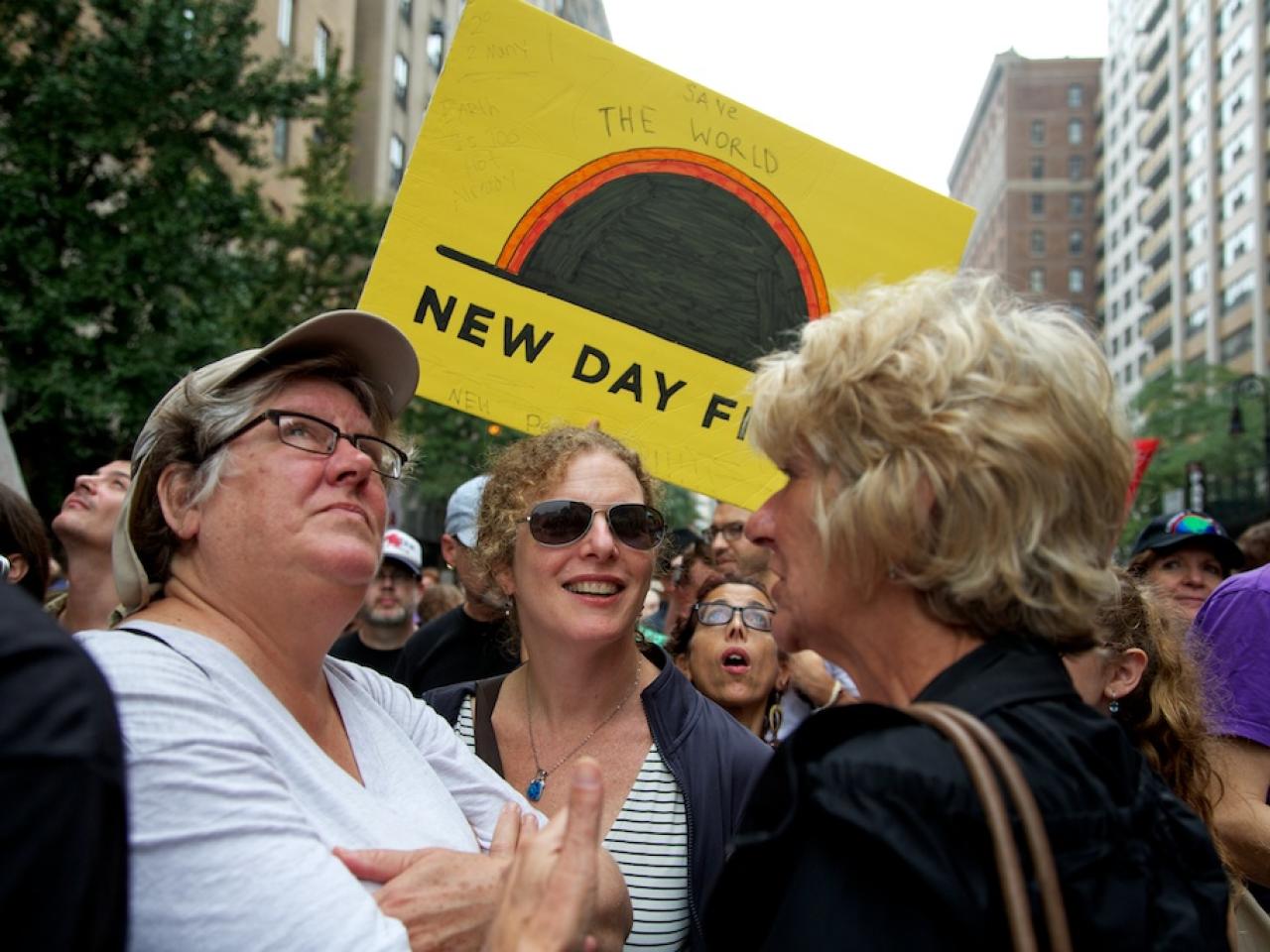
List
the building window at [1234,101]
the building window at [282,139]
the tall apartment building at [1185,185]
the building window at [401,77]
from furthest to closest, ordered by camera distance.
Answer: the building window at [1234,101]
the tall apartment building at [1185,185]
the building window at [401,77]
the building window at [282,139]

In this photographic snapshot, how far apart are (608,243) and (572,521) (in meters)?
1.08

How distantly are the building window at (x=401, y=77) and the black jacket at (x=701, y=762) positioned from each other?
35754mm

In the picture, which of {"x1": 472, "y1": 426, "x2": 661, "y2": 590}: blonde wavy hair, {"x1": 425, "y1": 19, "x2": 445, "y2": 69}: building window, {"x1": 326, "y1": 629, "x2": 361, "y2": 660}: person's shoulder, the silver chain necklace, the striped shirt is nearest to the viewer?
the striped shirt

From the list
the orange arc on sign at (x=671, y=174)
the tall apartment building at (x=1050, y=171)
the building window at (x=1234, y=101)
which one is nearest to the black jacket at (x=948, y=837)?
the orange arc on sign at (x=671, y=174)

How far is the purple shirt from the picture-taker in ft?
9.59

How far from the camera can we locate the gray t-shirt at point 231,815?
4.83ft

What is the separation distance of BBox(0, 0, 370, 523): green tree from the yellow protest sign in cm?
1076

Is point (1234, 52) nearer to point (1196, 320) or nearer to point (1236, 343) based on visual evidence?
point (1196, 320)

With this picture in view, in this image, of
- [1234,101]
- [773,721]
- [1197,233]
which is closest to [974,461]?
[773,721]

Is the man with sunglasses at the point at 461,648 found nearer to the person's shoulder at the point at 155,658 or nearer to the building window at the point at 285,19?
the person's shoulder at the point at 155,658

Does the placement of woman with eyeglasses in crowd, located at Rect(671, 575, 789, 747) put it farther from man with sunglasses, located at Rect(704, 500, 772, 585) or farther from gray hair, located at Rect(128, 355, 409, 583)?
gray hair, located at Rect(128, 355, 409, 583)

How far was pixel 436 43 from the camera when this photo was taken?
3944 cm

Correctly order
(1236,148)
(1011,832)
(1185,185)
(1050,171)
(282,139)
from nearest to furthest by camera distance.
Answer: (1011,832), (282,139), (1236,148), (1185,185), (1050,171)

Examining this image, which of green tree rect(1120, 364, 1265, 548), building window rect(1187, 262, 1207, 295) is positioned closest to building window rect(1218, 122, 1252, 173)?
building window rect(1187, 262, 1207, 295)
